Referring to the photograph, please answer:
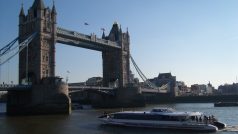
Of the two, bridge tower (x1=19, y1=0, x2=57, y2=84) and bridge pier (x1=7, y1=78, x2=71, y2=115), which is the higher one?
bridge tower (x1=19, y1=0, x2=57, y2=84)

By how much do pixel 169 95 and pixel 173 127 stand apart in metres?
108

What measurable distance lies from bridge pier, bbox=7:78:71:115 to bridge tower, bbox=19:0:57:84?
5.91 meters

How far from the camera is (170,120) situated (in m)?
43.0

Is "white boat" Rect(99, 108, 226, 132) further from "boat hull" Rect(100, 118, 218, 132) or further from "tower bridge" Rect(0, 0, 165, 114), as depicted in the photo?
"tower bridge" Rect(0, 0, 165, 114)

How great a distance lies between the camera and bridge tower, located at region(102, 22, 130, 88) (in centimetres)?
11369

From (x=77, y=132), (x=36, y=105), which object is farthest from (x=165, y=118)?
(x=36, y=105)

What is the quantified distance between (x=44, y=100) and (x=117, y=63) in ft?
146

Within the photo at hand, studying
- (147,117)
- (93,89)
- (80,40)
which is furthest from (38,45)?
(147,117)

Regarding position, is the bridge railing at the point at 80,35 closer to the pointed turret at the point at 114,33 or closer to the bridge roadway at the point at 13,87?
the pointed turret at the point at 114,33

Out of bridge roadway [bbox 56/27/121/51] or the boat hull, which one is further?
A: bridge roadway [bbox 56/27/121/51]

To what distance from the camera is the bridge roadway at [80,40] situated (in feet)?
286

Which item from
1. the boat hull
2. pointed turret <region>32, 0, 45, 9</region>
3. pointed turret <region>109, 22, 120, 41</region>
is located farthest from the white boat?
pointed turret <region>109, 22, 120, 41</region>

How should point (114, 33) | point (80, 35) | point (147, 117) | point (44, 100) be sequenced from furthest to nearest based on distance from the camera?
point (114, 33)
point (80, 35)
point (44, 100)
point (147, 117)

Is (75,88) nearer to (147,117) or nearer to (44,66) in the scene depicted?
(44,66)
